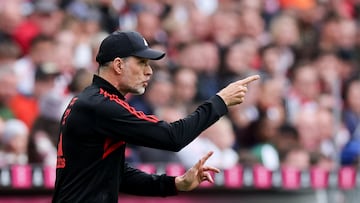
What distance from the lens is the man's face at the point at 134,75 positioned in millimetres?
6500

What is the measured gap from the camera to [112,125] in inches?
251

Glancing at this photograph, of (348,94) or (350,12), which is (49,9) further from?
(350,12)

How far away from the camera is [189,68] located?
11.9 meters

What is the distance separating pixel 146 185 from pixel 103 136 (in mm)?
628

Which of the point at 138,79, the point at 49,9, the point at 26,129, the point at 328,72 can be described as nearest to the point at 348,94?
the point at 328,72

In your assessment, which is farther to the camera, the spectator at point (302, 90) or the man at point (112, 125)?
the spectator at point (302, 90)

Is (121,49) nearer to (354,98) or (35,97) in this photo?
(35,97)

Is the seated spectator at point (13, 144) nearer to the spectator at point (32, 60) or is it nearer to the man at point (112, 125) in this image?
the spectator at point (32, 60)

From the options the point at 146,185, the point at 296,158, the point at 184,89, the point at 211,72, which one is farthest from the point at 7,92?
the point at 146,185

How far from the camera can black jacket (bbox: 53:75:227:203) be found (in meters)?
6.39

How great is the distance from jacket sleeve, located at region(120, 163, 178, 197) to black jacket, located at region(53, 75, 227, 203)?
36 cm

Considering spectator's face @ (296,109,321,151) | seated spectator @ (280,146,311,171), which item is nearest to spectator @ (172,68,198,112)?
seated spectator @ (280,146,311,171)

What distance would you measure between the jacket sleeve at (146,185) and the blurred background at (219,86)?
2034mm

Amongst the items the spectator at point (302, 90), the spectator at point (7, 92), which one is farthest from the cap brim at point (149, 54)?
the spectator at point (302, 90)
